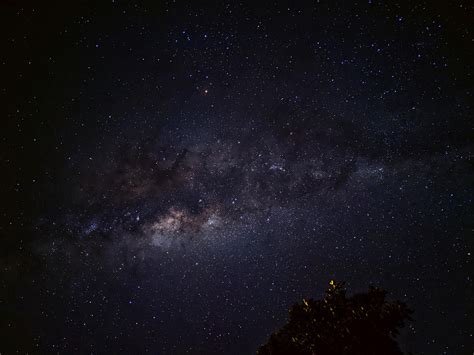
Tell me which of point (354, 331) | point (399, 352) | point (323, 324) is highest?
point (323, 324)

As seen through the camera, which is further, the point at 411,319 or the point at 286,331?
the point at 286,331

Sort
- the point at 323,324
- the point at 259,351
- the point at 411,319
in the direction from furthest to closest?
the point at 259,351 → the point at 323,324 → the point at 411,319

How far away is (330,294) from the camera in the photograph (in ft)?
21.9

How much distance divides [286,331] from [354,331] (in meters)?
1.30

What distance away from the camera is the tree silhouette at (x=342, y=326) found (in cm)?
604

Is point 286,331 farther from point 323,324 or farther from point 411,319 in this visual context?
point 411,319

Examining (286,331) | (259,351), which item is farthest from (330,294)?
(259,351)

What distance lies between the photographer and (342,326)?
621 centimetres

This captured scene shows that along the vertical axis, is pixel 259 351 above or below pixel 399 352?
above

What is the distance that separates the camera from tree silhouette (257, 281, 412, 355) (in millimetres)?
6035

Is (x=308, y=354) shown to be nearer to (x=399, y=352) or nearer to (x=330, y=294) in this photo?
(x=330, y=294)

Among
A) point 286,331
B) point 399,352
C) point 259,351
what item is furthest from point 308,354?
point 399,352

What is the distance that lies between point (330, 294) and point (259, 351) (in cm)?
181

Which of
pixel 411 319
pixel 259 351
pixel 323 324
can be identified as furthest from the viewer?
pixel 259 351
